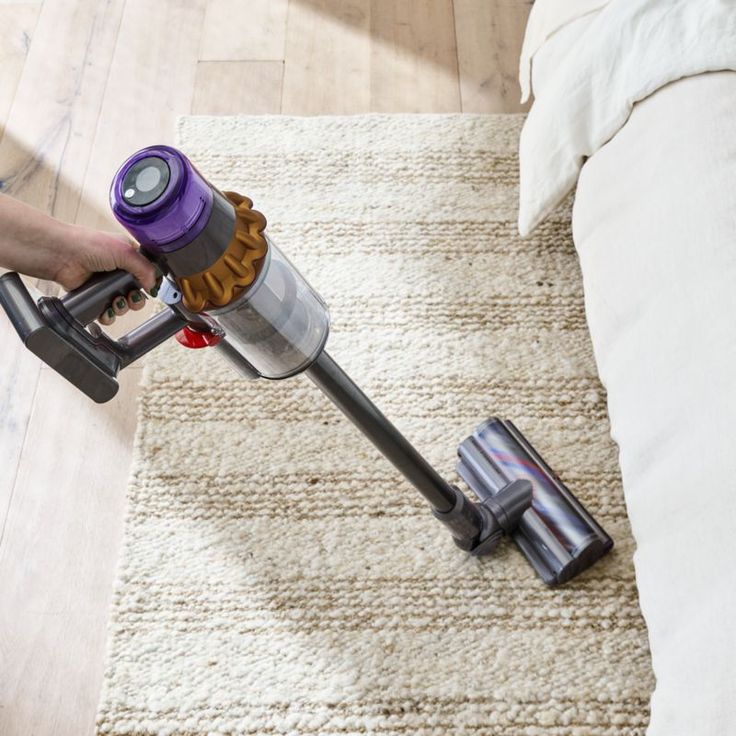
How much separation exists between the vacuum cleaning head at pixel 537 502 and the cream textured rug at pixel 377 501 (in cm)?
4

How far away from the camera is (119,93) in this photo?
1851 mm

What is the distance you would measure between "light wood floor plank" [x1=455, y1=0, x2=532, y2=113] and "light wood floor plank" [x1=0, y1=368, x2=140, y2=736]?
37.8 inches

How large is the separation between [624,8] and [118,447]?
1.03m

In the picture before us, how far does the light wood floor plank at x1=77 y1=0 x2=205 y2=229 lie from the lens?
67.7 inches

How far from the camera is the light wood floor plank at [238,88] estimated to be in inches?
71.4

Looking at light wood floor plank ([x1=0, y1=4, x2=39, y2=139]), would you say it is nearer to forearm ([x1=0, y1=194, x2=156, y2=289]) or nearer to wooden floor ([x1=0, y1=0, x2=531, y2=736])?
wooden floor ([x1=0, y1=0, x2=531, y2=736])

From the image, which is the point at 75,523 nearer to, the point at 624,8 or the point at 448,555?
the point at 448,555

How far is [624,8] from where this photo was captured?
114 cm

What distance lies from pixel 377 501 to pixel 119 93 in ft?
3.72

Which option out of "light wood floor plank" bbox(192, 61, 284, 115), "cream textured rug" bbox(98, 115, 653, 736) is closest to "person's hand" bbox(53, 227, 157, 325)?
"cream textured rug" bbox(98, 115, 653, 736)

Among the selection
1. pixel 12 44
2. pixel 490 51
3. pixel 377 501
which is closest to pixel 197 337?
pixel 377 501

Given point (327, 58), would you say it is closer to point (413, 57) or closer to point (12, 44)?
point (413, 57)

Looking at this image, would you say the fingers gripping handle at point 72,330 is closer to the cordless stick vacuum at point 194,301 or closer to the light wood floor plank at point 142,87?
the cordless stick vacuum at point 194,301

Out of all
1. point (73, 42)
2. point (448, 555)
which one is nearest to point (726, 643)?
point (448, 555)
